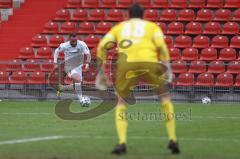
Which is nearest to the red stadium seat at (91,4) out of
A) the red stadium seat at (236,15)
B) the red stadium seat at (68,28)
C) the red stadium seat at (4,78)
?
the red stadium seat at (68,28)

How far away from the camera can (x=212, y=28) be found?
2769 centimetres

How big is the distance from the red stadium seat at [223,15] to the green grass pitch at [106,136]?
25.6 ft

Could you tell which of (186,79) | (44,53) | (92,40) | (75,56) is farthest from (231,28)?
(44,53)

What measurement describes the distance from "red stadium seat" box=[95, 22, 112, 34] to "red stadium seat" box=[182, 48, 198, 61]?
3.86m

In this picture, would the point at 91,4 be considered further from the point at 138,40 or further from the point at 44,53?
the point at 138,40

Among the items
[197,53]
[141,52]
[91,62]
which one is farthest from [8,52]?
[141,52]

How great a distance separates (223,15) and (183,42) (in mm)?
2078

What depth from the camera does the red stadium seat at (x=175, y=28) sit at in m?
28.2

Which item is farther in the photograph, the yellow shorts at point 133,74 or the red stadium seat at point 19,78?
the red stadium seat at point 19,78

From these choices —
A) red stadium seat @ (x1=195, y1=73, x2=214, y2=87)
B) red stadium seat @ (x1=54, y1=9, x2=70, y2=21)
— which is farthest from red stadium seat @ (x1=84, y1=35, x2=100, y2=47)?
red stadium seat @ (x1=195, y1=73, x2=214, y2=87)

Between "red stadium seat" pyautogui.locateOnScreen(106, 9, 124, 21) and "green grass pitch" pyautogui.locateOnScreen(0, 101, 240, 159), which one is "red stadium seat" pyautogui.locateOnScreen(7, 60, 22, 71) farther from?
"green grass pitch" pyautogui.locateOnScreen(0, 101, 240, 159)

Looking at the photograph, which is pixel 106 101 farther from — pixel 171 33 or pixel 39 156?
pixel 39 156

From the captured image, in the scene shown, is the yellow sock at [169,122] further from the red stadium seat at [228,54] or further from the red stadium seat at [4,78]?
the red stadium seat at [4,78]

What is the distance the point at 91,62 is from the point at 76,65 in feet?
6.07
